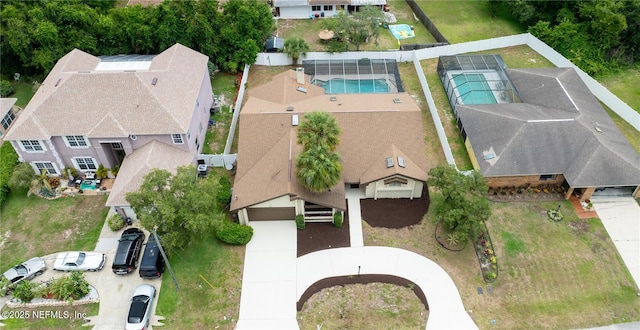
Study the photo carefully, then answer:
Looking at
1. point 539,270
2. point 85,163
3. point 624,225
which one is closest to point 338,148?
point 539,270

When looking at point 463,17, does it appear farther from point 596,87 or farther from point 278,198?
point 278,198

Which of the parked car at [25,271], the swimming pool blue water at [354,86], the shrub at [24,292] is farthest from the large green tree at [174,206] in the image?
the swimming pool blue water at [354,86]

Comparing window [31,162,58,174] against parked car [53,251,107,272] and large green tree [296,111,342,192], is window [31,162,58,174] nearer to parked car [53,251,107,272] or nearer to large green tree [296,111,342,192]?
parked car [53,251,107,272]

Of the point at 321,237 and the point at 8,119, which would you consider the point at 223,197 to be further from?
the point at 8,119

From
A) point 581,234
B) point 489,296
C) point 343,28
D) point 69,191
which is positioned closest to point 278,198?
point 489,296

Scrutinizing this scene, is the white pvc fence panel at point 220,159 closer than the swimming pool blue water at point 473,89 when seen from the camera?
Yes

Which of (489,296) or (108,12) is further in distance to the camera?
(108,12)

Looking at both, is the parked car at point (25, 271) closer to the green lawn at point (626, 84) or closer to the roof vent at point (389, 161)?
the roof vent at point (389, 161)
